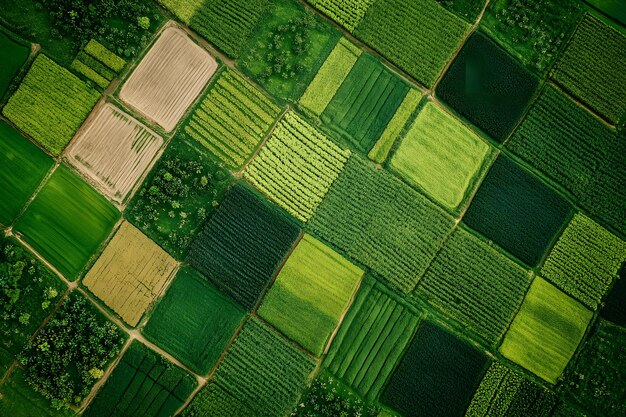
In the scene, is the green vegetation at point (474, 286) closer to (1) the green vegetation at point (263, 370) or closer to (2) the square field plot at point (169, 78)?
(1) the green vegetation at point (263, 370)

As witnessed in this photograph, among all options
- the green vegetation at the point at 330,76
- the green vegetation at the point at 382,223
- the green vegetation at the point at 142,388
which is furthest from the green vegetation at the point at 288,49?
the green vegetation at the point at 142,388

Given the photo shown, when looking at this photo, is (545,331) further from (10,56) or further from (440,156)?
(10,56)

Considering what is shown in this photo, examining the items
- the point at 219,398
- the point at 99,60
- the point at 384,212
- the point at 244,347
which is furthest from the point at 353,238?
the point at 99,60

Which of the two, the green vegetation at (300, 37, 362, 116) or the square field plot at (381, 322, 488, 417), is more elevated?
the green vegetation at (300, 37, 362, 116)

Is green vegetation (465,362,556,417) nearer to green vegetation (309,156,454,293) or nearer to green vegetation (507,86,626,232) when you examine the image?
green vegetation (309,156,454,293)

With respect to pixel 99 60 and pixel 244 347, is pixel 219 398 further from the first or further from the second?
pixel 99 60

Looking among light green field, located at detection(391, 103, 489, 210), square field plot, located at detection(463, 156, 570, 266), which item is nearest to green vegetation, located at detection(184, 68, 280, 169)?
light green field, located at detection(391, 103, 489, 210)
